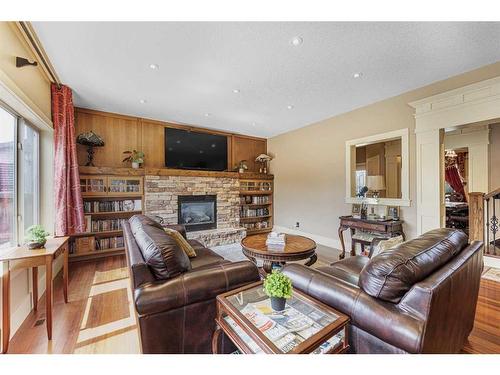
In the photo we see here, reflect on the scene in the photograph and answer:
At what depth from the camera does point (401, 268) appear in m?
1.14

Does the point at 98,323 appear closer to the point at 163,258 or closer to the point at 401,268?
the point at 163,258

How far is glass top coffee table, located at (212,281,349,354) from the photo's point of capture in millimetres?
1003

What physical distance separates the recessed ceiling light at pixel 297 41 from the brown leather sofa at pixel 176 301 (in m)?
2.15

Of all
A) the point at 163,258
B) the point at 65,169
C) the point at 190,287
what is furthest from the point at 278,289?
the point at 65,169

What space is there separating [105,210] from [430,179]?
206 inches

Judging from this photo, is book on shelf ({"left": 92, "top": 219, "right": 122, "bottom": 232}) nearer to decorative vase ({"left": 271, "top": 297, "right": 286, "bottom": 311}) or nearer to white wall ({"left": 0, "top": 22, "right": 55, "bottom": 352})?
white wall ({"left": 0, "top": 22, "right": 55, "bottom": 352})

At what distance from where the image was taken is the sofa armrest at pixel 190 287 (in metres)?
1.30

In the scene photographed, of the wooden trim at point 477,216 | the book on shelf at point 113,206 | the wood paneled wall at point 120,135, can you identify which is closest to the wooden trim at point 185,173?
the wood paneled wall at point 120,135

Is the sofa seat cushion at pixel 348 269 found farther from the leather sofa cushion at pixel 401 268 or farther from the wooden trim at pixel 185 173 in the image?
the wooden trim at pixel 185 173

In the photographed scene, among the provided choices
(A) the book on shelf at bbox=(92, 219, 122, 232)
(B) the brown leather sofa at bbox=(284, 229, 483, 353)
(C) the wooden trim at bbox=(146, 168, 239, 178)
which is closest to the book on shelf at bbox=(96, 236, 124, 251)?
(A) the book on shelf at bbox=(92, 219, 122, 232)

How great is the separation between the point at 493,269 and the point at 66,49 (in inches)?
225

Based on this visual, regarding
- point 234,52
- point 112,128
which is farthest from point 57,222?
point 234,52

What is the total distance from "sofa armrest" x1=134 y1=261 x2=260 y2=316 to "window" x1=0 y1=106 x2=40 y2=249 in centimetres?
184
